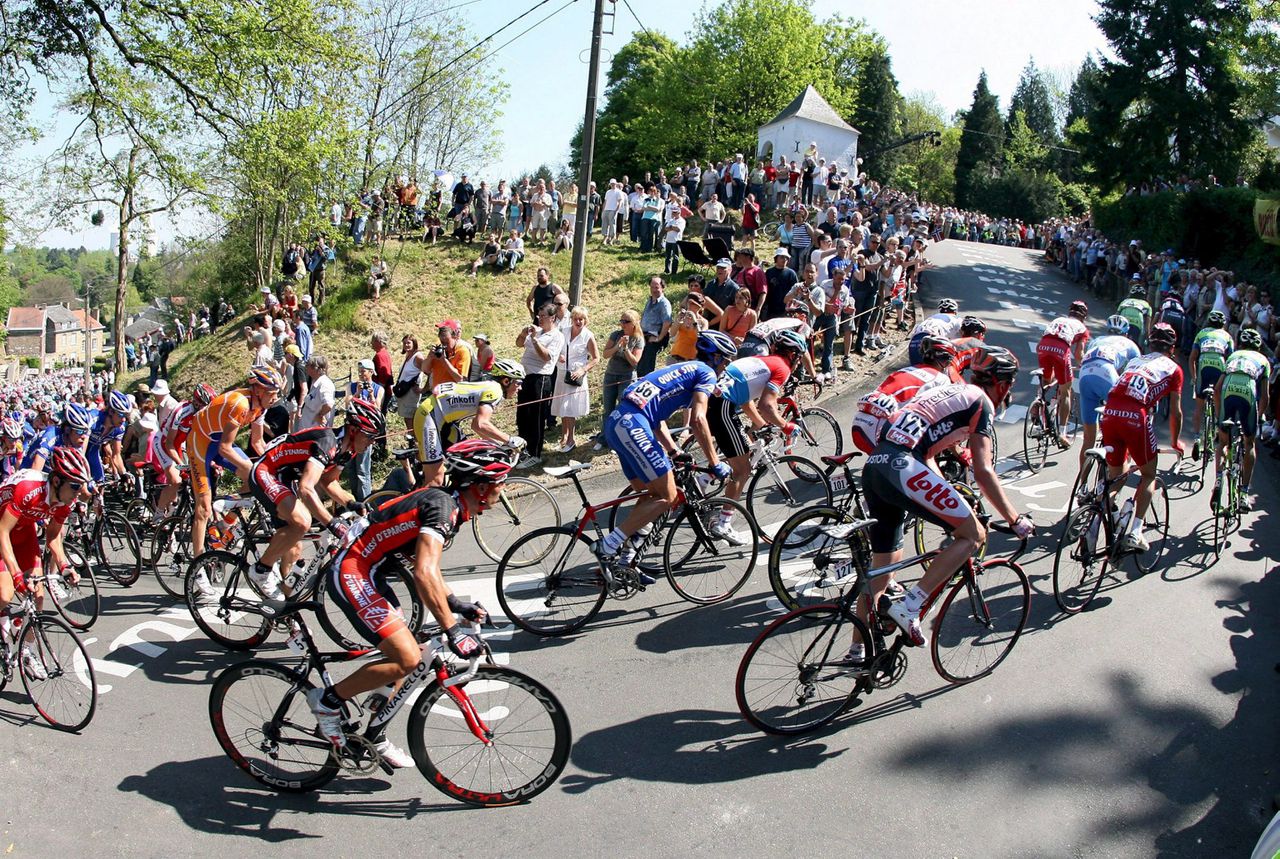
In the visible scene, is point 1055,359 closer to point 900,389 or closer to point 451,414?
point 900,389

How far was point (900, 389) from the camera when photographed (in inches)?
299

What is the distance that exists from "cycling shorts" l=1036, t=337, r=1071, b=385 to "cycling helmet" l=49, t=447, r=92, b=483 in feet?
32.0

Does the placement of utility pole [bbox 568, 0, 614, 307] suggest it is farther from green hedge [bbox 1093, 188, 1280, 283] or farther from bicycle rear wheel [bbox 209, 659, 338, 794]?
green hedge [bbox 1093, 188, 1280, 283]

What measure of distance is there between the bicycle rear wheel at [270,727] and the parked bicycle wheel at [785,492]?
4.57 meters

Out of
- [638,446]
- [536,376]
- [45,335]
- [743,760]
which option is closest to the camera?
[743,760]

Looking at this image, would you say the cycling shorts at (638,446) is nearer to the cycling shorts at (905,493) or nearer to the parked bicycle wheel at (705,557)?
the parked bicycle wheel at (705,557)

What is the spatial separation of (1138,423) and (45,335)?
5186 inches

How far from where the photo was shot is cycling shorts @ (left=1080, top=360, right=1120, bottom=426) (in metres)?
9.75

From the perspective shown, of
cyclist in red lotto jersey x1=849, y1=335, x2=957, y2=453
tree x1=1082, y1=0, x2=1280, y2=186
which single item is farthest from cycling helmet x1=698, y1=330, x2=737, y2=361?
tree x1=1082, y1=0, x2=1280, y2=186

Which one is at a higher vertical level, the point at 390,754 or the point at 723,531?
the point at 723,531

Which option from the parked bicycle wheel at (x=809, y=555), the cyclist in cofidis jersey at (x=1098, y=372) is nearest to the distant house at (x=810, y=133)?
the cyclist in cofidis jersey at (x=1098, y=372)

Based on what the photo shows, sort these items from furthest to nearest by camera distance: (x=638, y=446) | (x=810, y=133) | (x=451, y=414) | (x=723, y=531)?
→ (x=810, y=133), (x=451, y=414), (x=723, y=531), (x=638, y=446)

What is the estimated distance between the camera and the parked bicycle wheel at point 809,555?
269 inches

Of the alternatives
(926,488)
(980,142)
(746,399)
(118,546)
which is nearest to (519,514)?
(746,399)
